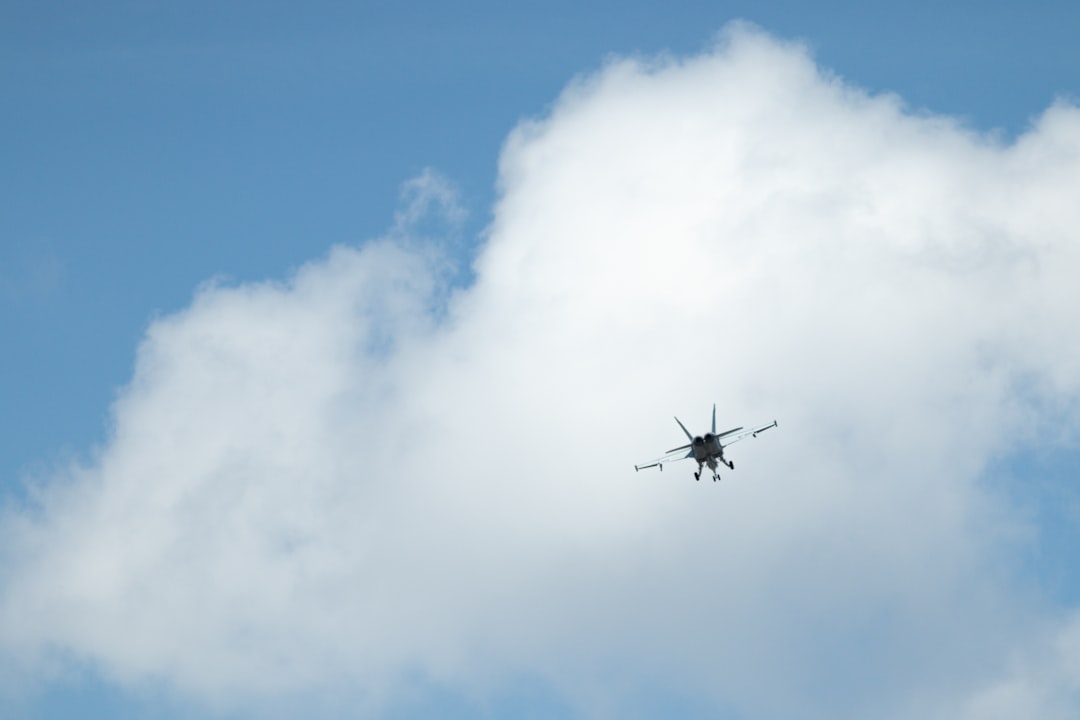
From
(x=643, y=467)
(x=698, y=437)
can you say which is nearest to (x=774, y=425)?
(x=698, y=437)

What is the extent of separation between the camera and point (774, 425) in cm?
9181

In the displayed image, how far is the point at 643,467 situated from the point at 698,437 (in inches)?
348

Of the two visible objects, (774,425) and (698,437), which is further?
(698,437)

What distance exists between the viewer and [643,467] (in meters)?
103

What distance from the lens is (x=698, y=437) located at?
98.8 meters

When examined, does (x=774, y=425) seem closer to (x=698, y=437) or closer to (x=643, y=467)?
(x=698, y=437)

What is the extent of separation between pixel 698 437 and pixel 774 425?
10597 mm

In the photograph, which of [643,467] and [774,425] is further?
[643,467]
